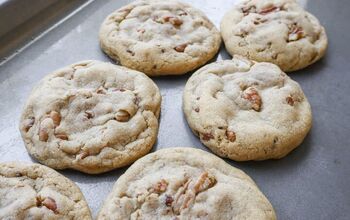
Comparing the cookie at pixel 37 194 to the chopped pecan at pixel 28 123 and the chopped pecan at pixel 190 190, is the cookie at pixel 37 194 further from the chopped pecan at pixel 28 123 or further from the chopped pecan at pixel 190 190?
the chopped pecan at pixel 190 190

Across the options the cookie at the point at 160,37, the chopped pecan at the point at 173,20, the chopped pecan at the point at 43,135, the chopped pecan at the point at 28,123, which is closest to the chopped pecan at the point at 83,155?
the chopped pecan at the point at 43,135

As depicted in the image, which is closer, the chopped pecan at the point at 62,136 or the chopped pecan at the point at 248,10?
the chopped pecan at the point at 62,136

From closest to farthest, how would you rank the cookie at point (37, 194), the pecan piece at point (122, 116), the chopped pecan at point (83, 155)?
the cookie at point (37, 194), the chopped pecan at point (83, 155), the pecan piece at point (122, 116)

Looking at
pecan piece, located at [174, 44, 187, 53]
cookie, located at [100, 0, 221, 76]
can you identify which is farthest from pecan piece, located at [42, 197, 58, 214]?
pecan piece, located at [174, 44, 187, 53]

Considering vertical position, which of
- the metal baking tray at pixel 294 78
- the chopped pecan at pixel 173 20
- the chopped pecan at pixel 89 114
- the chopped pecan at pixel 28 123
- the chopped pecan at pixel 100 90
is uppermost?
the chopped pecan at pixel 173 20

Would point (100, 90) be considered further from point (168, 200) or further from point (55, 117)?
point (168, 200)

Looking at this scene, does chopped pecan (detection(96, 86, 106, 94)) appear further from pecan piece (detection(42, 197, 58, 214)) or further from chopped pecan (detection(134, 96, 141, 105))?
pecan piece (detection(42, 197, 58, 214))

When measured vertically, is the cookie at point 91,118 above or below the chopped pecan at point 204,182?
above

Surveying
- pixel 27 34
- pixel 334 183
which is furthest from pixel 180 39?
pixel 334 183
